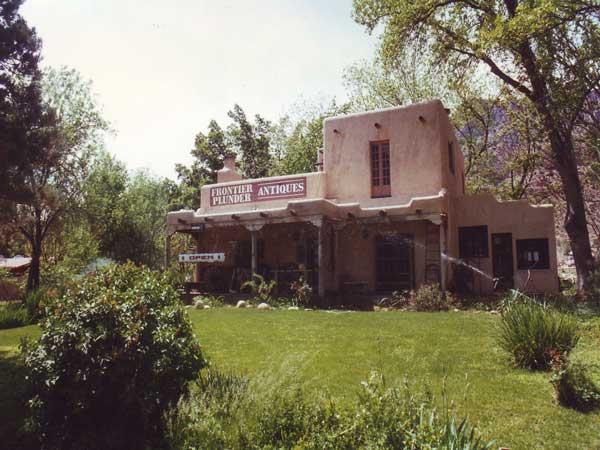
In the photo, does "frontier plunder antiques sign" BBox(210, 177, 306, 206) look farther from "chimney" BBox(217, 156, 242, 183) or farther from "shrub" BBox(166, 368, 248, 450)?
"shrub" BBox(166, 368, 248, 450)

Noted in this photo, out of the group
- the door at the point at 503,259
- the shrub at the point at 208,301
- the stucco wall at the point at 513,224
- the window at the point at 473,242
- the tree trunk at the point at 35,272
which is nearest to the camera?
the stucco wall at the point at 513,224

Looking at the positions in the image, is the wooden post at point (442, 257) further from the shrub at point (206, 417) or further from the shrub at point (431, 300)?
the shrub at point (206, 417)

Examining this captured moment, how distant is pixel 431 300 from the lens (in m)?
12.7

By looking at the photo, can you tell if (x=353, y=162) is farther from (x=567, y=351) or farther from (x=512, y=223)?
(x=567, y=351)

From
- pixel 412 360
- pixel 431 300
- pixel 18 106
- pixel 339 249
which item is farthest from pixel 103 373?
pixel 339 249

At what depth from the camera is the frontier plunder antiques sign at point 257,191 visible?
17.8m

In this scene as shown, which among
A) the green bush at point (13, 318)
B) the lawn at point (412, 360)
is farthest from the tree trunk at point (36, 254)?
the lawn at point (412, 360)

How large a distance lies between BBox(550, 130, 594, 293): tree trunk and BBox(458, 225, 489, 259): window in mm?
2522

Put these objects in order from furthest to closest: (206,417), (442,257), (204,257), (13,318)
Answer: (204,257), (442,257), (13,318), (206,417)

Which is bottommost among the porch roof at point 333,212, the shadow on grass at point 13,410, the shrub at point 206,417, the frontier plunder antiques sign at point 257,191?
the shadow on grass at point 13,410

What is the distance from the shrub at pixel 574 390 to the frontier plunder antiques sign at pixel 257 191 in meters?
13.1

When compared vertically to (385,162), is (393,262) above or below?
below

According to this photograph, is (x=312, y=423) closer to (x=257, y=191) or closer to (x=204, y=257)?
(x=204, y=257)

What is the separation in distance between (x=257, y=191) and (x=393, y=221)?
611cm
